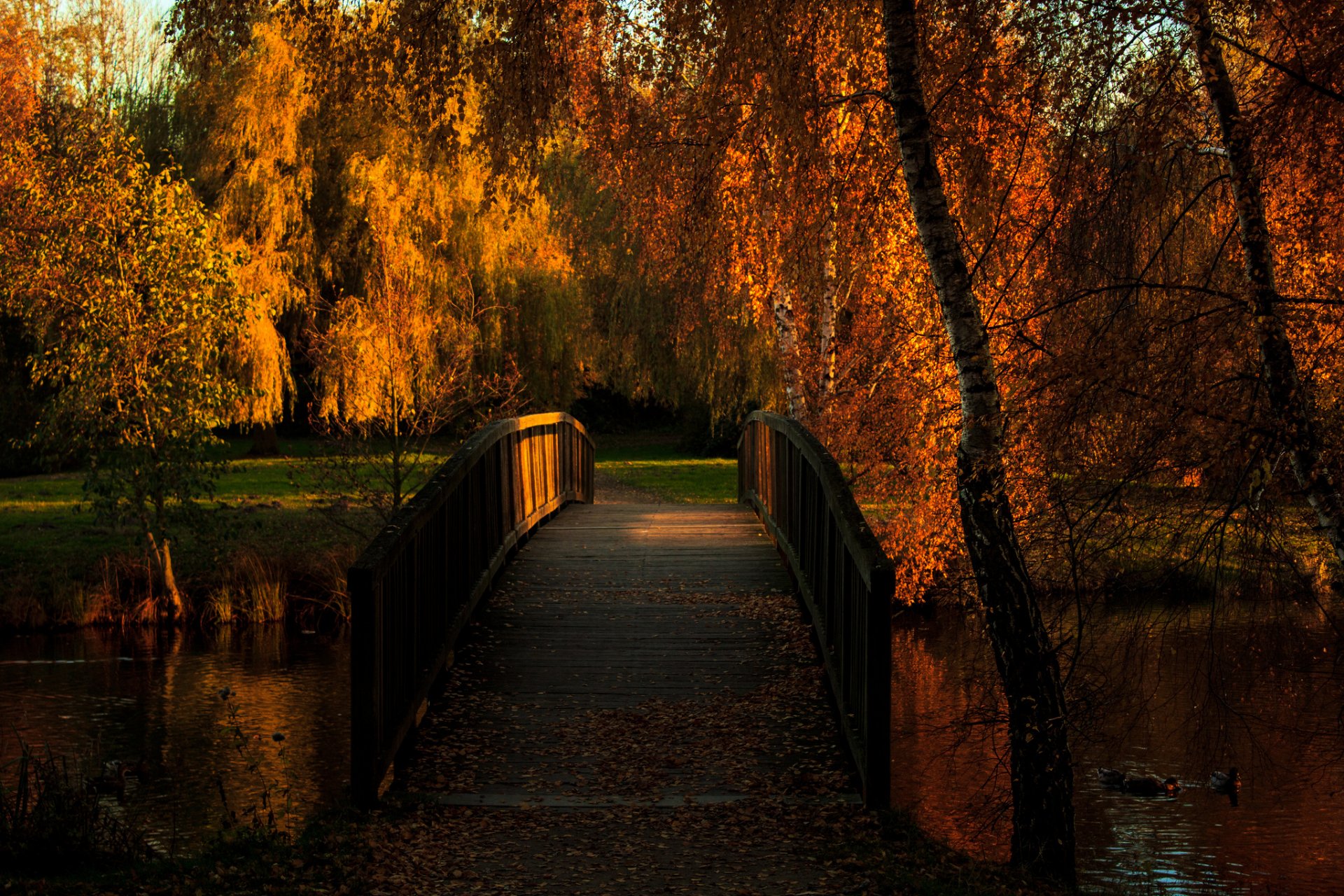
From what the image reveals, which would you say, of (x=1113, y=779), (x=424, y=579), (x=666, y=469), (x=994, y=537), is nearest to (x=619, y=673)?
(x=424, y=579)

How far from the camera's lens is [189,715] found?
11211 millimetres

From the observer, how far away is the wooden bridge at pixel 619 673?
5352 mm

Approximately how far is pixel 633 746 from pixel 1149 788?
498cm

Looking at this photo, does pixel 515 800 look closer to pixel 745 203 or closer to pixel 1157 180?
pixel 1157 180

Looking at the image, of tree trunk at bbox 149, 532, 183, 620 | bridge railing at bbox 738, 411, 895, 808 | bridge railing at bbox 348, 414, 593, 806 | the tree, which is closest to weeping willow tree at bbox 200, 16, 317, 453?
tree trunk at bbox 149, 532, 183, 620

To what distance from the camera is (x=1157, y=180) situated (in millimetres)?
5922

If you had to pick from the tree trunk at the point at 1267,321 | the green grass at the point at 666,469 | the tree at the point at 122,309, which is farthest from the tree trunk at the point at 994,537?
the green grass at the point at 666,469

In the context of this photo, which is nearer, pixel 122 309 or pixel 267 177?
pixel 122 309

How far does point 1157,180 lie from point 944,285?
1008mm

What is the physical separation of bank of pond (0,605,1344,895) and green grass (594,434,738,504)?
7.41 metres

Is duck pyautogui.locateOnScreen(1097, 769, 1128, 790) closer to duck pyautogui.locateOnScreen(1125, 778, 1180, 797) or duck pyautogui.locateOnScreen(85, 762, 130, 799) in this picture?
duck pyautogui.locateOnScreen(1125, 778, 1180, 797)

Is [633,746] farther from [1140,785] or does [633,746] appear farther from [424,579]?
[1140,785]

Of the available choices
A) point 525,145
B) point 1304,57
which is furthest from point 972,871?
point 525,145

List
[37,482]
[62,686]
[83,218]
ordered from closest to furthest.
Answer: [62,686]
[83,218]
[37,482]
